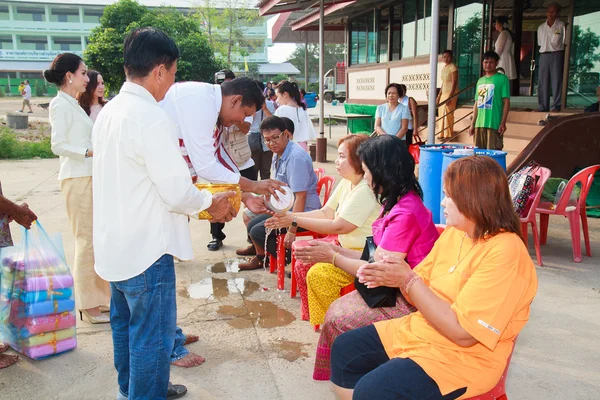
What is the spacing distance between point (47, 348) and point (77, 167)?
1196 millimetres

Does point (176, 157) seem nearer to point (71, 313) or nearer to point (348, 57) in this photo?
point (71, 313)

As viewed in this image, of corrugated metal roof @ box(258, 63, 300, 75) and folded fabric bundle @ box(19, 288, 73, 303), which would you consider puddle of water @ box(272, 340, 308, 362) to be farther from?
corrugated metal roof @ box(258, 63, 300, 75)

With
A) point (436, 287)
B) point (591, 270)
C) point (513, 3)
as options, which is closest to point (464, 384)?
point (436, 287)

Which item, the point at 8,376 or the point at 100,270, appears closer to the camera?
the point at 100,270

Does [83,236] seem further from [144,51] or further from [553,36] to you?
[553,36]

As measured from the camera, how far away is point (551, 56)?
26.0 ft

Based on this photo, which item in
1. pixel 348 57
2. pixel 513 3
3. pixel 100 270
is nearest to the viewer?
pixel 100 270

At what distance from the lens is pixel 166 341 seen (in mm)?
2234

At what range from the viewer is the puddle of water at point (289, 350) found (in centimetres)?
307

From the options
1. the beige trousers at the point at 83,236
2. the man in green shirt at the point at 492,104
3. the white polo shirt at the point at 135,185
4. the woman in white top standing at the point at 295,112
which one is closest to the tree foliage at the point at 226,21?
the woman in white top standing at the point at 295,112

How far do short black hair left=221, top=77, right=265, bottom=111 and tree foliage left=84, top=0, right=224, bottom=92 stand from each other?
55.5 feet

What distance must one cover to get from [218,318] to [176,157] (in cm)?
192

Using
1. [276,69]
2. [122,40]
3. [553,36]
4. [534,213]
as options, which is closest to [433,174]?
[534,213]

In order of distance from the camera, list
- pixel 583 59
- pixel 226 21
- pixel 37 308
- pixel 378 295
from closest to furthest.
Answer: pixel 378 295 < pixel 37 308 < pixel 583 59 < pixel 226 21
